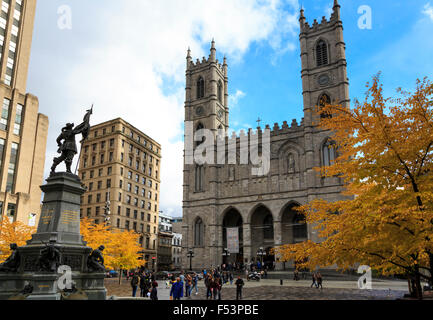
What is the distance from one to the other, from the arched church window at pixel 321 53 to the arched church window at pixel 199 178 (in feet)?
83.4

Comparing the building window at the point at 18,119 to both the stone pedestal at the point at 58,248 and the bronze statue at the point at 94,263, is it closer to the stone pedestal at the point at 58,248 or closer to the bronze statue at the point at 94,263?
the stone pedestal at the point at 58,248

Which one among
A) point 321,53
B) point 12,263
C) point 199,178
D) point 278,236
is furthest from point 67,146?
point 321,53

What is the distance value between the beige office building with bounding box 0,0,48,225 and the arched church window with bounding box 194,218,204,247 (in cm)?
2335

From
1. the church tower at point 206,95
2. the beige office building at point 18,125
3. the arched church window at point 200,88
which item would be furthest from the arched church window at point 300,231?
the beige office building at point 18,125

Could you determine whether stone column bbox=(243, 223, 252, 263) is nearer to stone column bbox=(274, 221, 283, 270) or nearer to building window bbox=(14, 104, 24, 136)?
stone column bbox=(274, 221, 283, 270)

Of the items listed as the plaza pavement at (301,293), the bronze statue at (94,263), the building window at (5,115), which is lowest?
the plaza pavement at (301,293)

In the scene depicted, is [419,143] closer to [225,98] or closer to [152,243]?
[225,98]

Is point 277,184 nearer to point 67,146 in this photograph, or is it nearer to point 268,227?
point 268,227

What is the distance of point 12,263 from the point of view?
10977 mm

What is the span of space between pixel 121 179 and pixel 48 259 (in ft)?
180

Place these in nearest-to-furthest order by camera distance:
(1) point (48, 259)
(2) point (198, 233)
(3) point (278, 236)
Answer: (1) point (48, 259), (3) point (278, 236), (2) point (198, 233)

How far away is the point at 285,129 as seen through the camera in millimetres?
52844

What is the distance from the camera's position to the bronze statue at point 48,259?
10352mm
